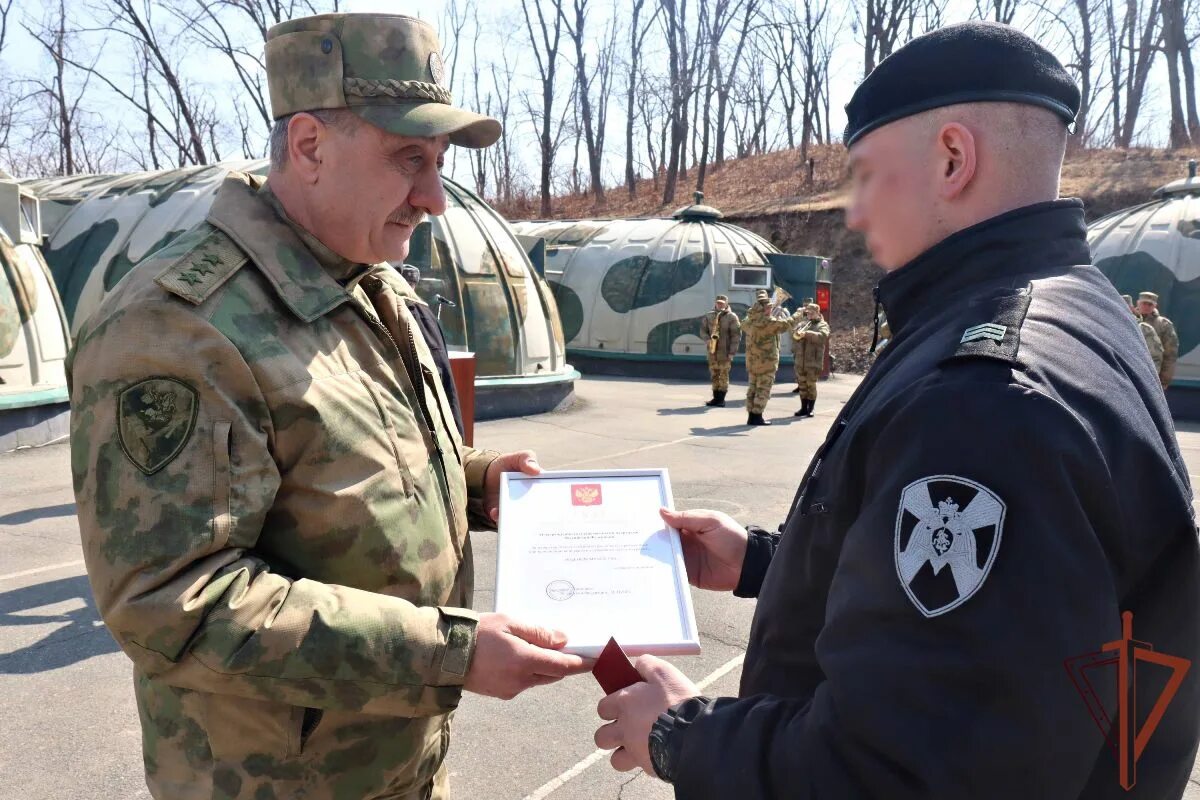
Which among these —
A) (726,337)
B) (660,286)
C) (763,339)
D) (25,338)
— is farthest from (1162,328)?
(25,338)

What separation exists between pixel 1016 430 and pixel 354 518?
1237 mm

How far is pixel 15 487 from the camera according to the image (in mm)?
7977

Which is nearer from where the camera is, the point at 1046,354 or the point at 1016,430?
the point at 1016,430

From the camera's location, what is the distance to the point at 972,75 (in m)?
1.46

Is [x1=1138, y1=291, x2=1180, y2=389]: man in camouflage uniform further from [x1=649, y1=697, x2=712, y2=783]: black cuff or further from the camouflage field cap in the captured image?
Answer: [x1=649, y1=697, x2=712, y2=783]: black cuff

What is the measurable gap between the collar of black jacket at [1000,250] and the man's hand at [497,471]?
123cm

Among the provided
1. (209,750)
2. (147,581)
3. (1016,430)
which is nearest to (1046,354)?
(1016,430)

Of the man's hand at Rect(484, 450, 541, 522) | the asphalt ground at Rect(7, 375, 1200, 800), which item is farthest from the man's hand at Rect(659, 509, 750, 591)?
the asphalt ground at Rect(7, 375, 1200, 800)

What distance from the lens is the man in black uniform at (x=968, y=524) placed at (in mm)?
1131

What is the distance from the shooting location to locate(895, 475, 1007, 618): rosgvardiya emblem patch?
114cm

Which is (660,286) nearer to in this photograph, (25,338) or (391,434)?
(25,338)

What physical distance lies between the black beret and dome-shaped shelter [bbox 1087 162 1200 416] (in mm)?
17371

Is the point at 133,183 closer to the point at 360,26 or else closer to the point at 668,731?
the point at 360,26

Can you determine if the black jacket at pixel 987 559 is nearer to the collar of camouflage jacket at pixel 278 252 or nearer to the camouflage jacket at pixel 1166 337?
the collar of camouflage jacket at pixel 278 252
